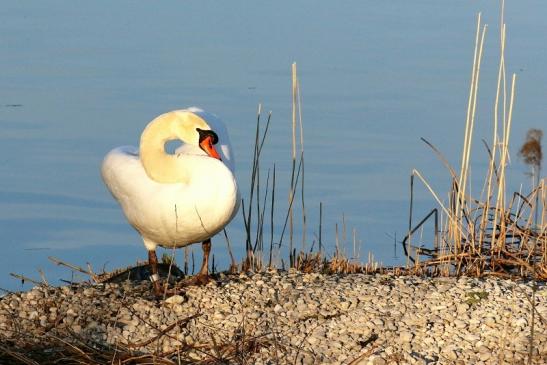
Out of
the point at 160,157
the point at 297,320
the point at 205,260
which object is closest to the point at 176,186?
the point at 160,157

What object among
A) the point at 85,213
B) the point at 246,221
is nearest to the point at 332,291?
the point at 246,221

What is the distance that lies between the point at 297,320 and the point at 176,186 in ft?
3.36

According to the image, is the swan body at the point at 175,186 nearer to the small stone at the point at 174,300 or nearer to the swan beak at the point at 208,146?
the swan beak at the point at 208,146

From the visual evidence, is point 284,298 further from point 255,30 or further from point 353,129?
point 255,30

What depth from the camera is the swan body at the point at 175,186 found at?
7320 mm

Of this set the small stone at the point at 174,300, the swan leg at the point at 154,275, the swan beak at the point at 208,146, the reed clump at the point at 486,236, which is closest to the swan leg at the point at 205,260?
the swan leg at the point at 154,275

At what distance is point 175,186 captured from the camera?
7422 millimetres

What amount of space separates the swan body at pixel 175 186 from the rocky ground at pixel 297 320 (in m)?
0.31

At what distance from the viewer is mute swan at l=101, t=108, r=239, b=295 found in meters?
7.32

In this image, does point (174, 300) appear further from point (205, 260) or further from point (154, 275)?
point (205, 260)

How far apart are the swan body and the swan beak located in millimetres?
16

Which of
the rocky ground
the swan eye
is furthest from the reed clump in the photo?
the swan eye

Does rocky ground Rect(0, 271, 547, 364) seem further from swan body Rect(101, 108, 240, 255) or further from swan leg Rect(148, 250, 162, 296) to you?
swan body Rect(101, 108, 240, 255)

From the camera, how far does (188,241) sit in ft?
25.0
